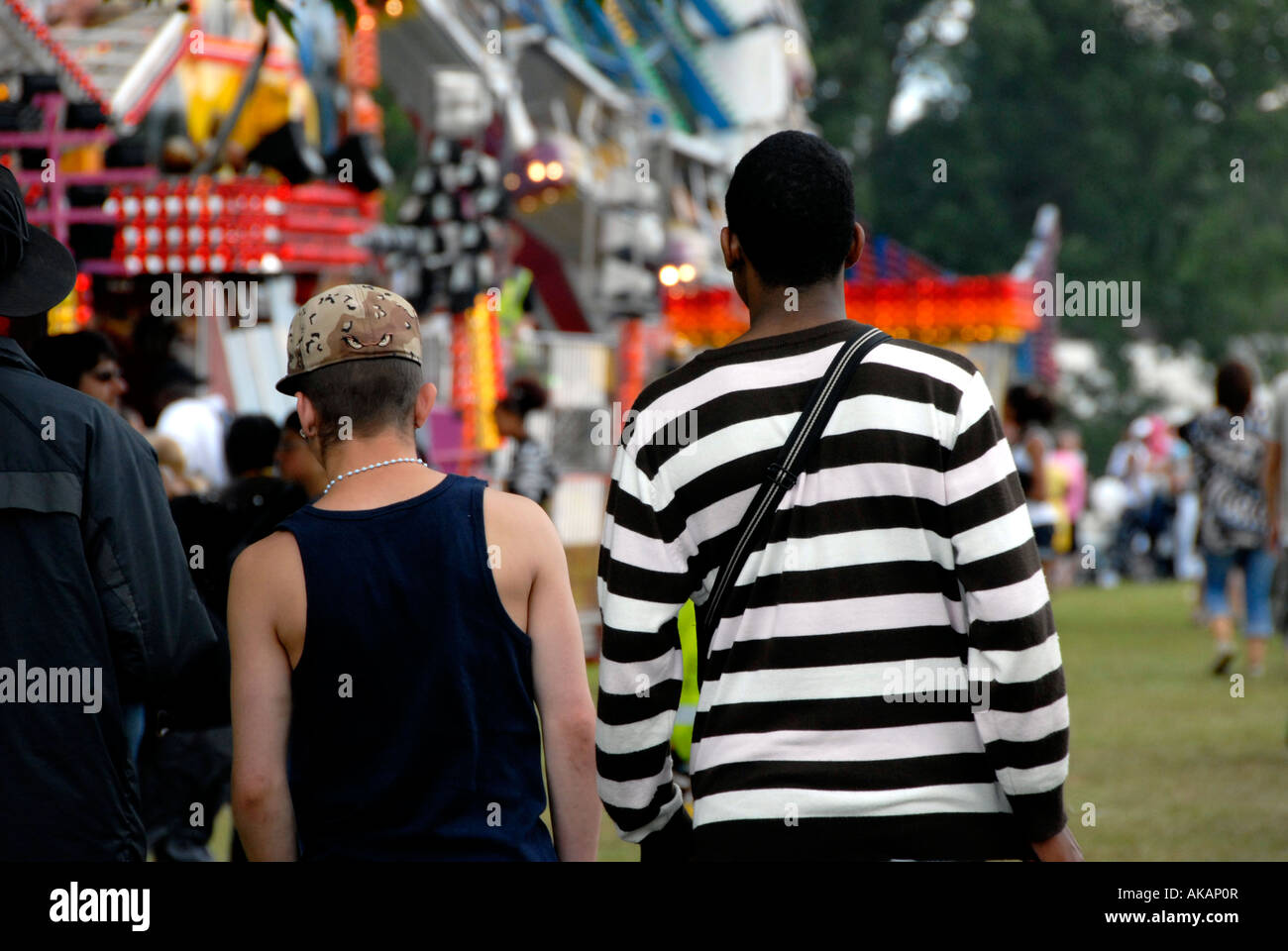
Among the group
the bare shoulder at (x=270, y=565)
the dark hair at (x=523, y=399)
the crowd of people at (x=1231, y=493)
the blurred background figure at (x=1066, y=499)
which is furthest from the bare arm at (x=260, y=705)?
the blurred background figure at (x=1066, y=499)

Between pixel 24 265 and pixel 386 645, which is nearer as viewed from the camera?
pixel 386 645

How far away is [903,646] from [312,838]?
3.47 ft

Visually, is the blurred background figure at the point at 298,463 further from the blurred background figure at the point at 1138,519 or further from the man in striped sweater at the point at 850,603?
the blurred background figure at the point at 1138,519

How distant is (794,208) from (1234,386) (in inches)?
334

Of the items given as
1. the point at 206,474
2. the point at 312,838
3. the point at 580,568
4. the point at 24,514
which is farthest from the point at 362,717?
the point at 580,568

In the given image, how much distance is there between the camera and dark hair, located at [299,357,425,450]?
2910mm

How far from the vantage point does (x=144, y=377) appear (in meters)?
15.3

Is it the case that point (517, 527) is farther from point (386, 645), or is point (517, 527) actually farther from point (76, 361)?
→ point (76, 361)

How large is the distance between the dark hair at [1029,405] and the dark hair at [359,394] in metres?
6.64

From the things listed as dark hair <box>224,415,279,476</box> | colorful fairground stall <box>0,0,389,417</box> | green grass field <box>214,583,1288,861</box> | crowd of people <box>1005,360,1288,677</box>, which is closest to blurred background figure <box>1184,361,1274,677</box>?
crowd of people <box>1005,360,1288,677</box>

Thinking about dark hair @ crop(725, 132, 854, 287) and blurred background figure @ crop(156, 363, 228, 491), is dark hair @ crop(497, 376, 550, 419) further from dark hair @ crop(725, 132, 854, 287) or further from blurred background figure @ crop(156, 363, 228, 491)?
dark hair @ crop(725, 132, 854, 287)

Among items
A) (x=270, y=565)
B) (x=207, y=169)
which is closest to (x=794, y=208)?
(x=270, y=565)

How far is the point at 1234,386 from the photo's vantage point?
1045cm
